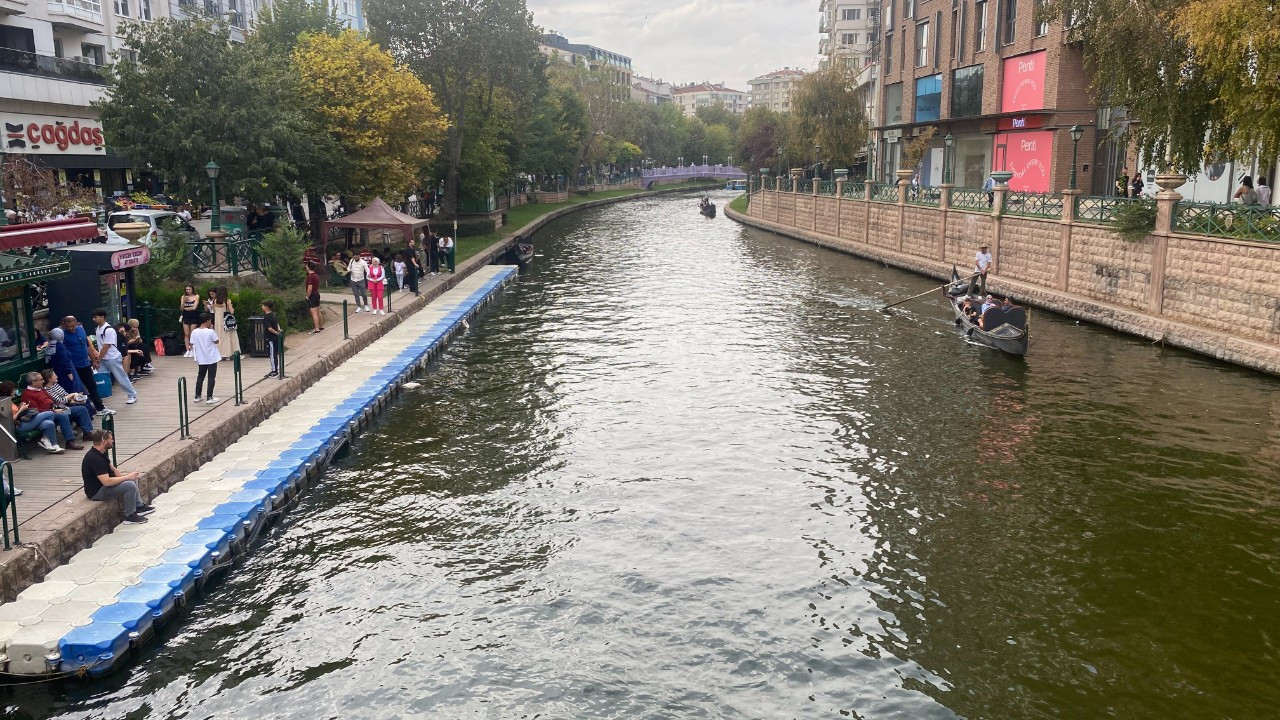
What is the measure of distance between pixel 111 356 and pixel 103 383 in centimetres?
62

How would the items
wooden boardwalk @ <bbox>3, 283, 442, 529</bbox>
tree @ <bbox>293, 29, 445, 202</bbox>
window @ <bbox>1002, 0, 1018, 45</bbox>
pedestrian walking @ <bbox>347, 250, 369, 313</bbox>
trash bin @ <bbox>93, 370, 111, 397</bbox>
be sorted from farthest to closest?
1. window @ <bbox>1002, 0, 1018, 45</bbox>
2. tree @ <bbox>293, 29, 445, 202</bbox>
3. pedestrian walking @ <bbox>347, 250, 369, 313</bbox>
4. trash bin @ <bbox>93, 370, 111, 397</bbox>
5. wooden boardwalk @ <bbox>3, 283, 442, 529</bbox>

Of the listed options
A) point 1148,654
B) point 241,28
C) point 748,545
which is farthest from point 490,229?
point 1148,654

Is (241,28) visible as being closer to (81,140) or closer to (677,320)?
(81,140)

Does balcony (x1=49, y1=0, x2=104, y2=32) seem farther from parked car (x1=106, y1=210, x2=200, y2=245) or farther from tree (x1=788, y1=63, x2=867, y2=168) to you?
tree (x1=788, y1=63, x2=867, y2=168)

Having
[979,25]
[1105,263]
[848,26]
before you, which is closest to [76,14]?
[1105,263]

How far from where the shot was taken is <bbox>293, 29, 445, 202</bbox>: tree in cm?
4012

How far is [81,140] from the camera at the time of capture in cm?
4466

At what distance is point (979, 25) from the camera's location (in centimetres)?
5494

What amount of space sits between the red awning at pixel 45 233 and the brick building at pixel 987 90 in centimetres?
3954

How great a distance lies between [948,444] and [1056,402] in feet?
13.9

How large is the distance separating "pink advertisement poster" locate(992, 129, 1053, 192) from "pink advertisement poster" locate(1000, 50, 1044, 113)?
4.42 ft

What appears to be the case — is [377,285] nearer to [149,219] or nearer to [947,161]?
[149,219]

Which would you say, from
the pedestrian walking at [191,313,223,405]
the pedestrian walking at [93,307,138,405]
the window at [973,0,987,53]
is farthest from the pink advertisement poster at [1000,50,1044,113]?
the pedestrian walking at [93,307,138,405]

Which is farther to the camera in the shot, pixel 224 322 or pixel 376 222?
pixel 376 222
